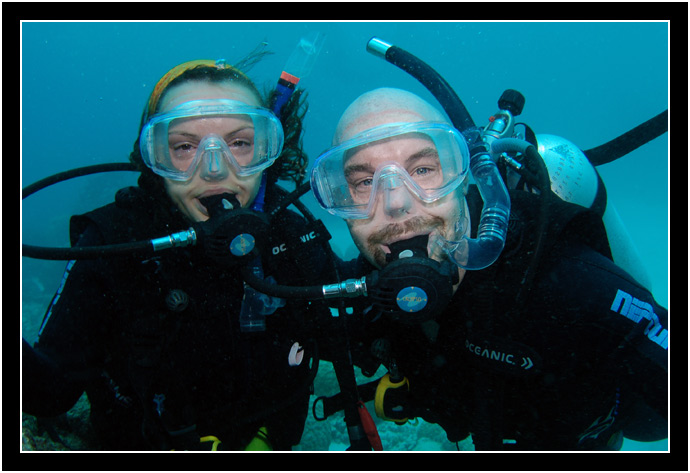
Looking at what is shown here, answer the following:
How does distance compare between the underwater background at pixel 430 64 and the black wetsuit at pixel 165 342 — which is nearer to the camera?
the black wetsuit at pixel 165 342

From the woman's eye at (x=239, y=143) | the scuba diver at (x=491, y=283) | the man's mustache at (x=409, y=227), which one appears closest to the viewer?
the scuba diver at (x=491, y=283)

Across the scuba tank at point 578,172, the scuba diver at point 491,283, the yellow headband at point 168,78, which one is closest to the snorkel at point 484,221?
the scuba diver at point 491,283

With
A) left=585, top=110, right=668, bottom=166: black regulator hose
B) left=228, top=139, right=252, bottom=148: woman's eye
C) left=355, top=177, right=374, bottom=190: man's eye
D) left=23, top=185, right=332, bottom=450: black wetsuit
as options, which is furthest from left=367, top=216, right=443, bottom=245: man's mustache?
left=585, top=110, right=668, bottom=166: black regulator hose

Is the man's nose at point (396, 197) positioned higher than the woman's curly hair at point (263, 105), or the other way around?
the woman's curly hair at point (263, 105)

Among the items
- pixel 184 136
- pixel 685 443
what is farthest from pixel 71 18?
pixel 685 443

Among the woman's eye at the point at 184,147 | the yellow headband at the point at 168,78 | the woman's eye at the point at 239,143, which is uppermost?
the yellow headband at the point at 168,78

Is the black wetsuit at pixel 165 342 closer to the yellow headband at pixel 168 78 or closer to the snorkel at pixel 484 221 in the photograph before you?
the yellow headband at pixel 168 78

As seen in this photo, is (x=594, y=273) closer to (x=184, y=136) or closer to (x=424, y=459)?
(x=424, y=459)
